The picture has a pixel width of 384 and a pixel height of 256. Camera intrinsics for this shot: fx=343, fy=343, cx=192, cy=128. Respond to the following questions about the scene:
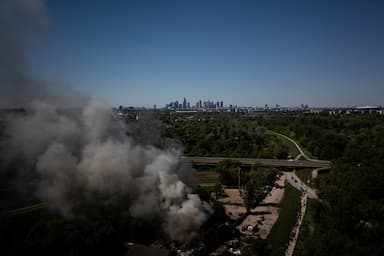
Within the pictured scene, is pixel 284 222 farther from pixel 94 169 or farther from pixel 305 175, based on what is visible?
pixel 305 175

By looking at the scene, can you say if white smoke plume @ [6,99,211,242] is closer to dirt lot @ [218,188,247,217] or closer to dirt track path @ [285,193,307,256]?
dirt track path @ [285,193,307,256]

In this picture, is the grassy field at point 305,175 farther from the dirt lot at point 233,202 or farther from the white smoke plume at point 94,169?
the white smoke plume at point 94,169

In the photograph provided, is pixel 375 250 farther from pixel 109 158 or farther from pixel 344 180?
pixel 109 158

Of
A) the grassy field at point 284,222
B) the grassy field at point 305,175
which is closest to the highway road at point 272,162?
the grassy field at point 305,175

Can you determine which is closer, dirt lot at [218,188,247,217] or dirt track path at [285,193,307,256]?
dirt track path at [285,193,307,256]

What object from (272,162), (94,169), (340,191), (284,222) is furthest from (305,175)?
(94,169)

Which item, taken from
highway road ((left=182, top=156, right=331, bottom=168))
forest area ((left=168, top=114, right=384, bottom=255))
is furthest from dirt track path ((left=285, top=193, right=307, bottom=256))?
highway road ((left=182, top=156, right=331, bottom=168))
